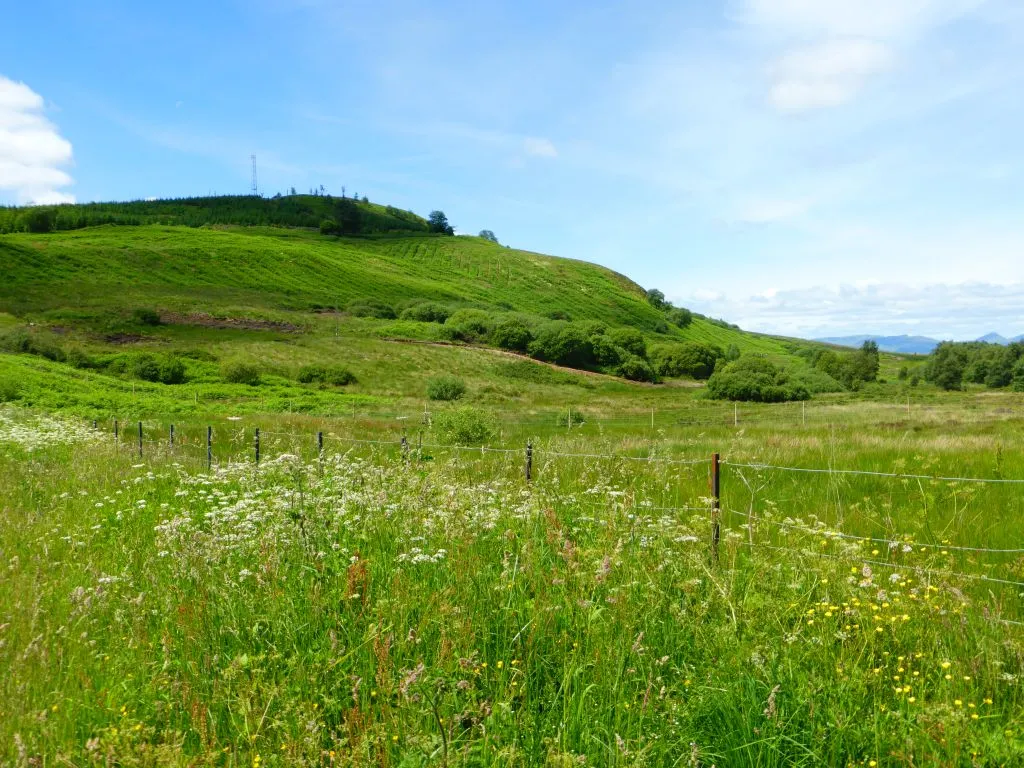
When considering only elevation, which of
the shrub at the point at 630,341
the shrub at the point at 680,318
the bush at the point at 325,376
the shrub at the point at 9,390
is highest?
the shrub at the point at 680,318

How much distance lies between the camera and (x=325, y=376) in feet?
136

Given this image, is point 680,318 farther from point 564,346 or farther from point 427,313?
point 564,346

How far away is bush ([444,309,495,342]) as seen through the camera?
62375 mm

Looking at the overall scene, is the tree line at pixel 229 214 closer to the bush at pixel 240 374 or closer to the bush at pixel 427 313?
the bush at pixel 427 313

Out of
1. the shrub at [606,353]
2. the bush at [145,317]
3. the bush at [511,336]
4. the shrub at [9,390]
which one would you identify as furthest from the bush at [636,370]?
the shrub at [9,390]

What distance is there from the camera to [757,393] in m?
47.2

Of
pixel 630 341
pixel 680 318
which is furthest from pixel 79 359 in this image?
pixel 680 318

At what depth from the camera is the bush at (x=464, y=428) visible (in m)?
20.1

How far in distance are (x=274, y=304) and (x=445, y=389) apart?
36153 mm

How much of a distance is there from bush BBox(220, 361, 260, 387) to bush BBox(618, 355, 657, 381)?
110 feet

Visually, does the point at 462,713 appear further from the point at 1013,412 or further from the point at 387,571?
the point at 1013,412

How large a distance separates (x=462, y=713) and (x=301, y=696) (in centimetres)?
87

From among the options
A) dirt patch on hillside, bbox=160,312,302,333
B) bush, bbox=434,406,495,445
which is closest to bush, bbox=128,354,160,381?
dirt patch on hillside, bbox=160,312,302,333

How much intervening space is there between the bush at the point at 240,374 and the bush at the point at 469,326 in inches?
953
